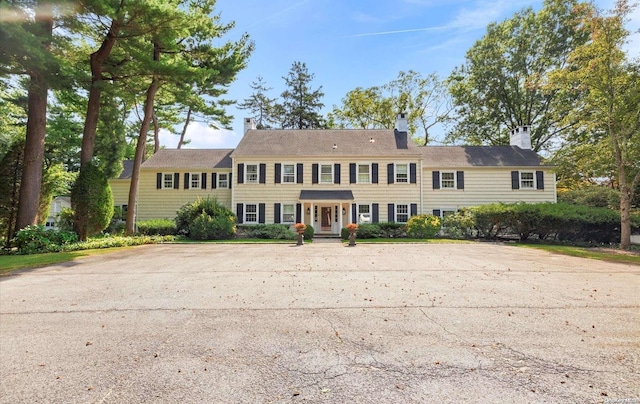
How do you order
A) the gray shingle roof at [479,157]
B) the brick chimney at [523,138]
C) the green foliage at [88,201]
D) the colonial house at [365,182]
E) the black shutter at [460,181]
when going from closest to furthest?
the green foliage at [88,201] → the colonial house at [365,182] → the black shutter at [460,181] → the gray shingle roof at [479,157] → the brick chimney at [523,138]

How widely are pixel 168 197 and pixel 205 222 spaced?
7.35 m

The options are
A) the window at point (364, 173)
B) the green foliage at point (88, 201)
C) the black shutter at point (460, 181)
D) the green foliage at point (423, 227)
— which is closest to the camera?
the green foliage at point (88, 201)

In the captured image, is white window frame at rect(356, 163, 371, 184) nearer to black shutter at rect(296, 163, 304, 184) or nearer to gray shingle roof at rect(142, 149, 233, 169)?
black shutter at rect(296, 163, 304, 184)

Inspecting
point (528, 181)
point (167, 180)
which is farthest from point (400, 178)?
point (167, 180)

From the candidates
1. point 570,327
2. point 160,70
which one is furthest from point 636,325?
point 160,70

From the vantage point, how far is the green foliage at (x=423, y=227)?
741 inches

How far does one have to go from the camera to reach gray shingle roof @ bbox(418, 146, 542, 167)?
2245 cm

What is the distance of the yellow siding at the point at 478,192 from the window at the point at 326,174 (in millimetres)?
6408

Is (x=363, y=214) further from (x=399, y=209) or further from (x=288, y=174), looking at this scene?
(x=288, y=174)

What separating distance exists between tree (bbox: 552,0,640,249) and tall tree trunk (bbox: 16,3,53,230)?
22294mm

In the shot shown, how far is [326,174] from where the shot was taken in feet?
73.2

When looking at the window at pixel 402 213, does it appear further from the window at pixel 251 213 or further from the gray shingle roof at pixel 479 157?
the window at pixel 251 213

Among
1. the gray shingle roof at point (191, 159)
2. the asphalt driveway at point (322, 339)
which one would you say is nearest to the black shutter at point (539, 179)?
the asphalt driveway at point (322, 339)

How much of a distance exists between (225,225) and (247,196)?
3.72m
